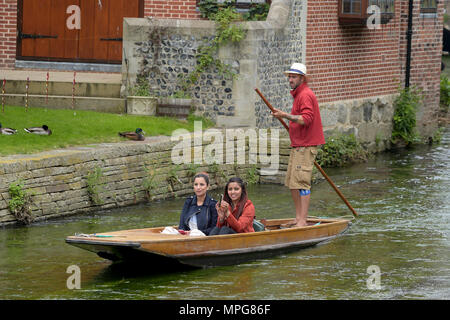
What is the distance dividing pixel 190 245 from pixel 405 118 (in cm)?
1287

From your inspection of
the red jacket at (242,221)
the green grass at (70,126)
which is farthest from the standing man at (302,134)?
the green grass at (70,126)

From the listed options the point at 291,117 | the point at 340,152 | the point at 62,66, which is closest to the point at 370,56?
the point at 340,152

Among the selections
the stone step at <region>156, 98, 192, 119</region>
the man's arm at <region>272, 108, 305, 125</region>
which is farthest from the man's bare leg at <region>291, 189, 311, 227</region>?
the stone step at <region>156, 98, 192, 119</region>

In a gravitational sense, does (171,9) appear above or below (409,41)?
above

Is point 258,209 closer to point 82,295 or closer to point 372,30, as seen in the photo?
point 82,295

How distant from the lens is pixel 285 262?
11719mm

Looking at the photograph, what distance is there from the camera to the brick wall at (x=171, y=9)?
65.8 feet

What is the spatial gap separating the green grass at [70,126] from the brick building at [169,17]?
10.1ft

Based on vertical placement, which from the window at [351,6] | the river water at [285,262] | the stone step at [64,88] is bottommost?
the river water at [285,262]

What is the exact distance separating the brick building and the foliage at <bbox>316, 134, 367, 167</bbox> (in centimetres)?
90

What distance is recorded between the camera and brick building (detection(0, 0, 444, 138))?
19953 millimetres

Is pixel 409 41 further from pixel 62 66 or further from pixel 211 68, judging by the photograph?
pixel 62 66

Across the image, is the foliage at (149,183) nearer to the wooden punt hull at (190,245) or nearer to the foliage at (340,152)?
the wooden punt hull at (190,245)

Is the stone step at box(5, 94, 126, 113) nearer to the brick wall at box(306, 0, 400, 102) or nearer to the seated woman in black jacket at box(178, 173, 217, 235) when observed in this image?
the brick wall at box(306, 0, 400, 102)
